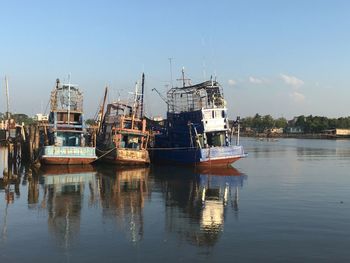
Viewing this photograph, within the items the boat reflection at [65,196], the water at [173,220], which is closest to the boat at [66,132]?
the boat reflection at [65,196]

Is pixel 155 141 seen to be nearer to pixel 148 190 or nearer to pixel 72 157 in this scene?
pixel 72 157

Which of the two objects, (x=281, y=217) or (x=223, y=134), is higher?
(x=223, y=134)

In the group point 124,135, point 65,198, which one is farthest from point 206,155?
point 65,198

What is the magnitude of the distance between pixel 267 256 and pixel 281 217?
18.8 feet

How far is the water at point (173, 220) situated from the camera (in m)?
13.0

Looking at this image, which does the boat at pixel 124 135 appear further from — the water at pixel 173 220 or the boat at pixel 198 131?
the water at pixel 173 220

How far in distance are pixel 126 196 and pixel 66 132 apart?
64.5ft

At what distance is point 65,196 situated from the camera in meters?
23.6

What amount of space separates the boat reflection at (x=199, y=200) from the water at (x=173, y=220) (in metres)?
0.05

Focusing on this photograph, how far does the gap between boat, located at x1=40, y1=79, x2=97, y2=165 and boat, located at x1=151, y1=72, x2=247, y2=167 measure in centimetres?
811

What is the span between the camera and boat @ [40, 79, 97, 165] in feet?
128

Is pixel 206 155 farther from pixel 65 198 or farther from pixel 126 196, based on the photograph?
pixel 65 198

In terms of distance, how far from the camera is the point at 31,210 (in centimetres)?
1942

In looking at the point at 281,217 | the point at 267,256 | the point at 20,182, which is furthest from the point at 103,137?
the point at 267,256
